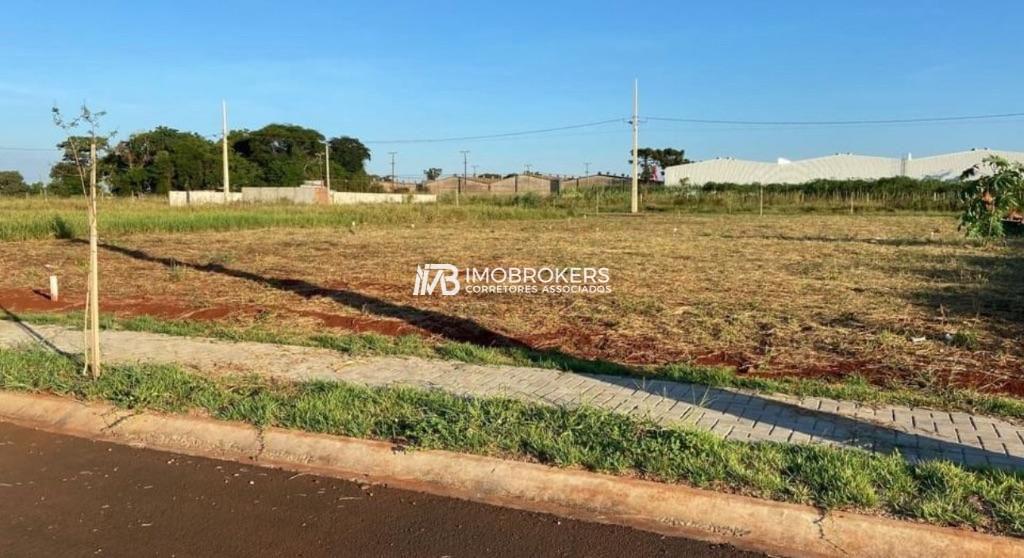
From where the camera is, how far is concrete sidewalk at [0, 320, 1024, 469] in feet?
15.9

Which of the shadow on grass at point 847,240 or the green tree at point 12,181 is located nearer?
the shadow on grass at point 847,240

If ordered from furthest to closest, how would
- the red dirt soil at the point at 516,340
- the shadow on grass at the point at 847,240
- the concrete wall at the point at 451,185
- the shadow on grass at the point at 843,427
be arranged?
the concrete wall at the point at 451,185 < the shadow on grass at the point at 847,240 < the red dirt soil at the point at 516,340 < the shadow on grass at the point at 843,427

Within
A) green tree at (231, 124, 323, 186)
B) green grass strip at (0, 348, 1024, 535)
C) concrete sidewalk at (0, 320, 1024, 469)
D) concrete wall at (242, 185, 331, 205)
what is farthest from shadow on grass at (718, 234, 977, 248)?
green tree at (231, 124, 323, 186)

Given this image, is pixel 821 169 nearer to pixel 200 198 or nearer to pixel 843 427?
pixel 200 198

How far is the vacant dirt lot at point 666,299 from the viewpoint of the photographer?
7.61 metres

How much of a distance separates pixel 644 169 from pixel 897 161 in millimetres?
33806

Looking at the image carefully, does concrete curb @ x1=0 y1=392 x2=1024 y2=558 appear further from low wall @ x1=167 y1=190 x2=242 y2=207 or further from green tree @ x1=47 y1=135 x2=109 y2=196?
low wall @ x1=167 y1=190 x2=242 y2=207

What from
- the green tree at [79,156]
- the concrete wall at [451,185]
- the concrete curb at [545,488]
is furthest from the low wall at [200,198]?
the concrete curb at [545,488]

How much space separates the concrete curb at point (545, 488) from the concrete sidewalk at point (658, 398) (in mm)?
1050

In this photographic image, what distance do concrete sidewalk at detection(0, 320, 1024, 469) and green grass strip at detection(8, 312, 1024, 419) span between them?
7.0 inches

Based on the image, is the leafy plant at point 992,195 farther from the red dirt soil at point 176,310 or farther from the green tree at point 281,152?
the green tree at point 281,152

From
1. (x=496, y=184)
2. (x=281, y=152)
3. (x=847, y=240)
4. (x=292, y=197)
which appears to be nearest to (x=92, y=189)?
(x=847, y=240)

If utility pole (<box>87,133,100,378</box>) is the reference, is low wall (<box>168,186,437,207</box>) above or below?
above

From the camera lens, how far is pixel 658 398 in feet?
19.1
